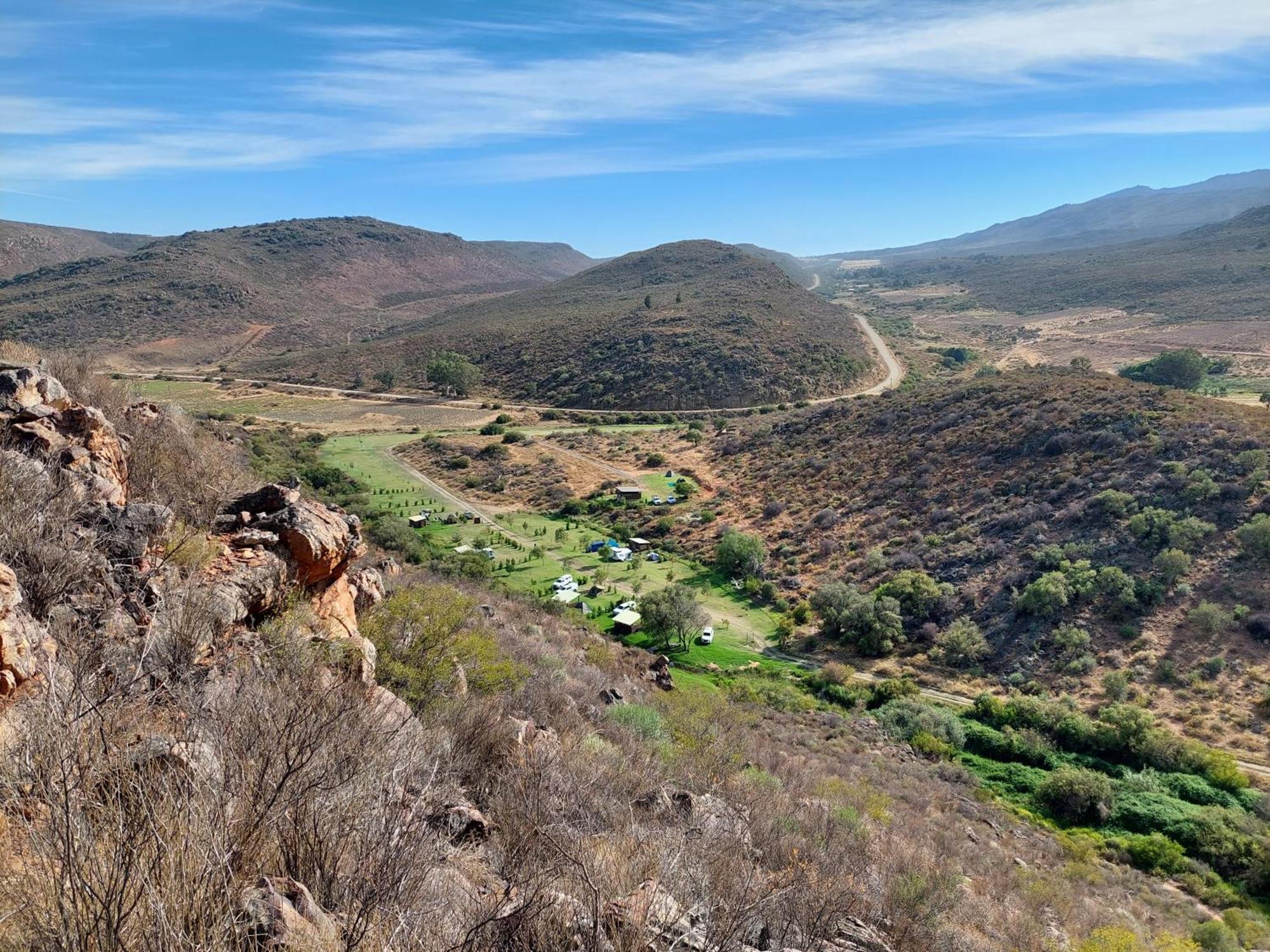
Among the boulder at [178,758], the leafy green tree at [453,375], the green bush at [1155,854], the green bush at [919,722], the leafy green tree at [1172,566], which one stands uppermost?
the leafy green tree at [453,375]

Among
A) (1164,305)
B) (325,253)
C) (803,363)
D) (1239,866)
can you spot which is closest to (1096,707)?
(1239,866)

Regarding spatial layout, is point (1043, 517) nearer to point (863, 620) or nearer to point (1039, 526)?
point (1039, 526)

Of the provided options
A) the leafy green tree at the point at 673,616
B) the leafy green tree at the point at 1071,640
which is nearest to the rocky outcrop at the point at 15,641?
the leafy green tree at the point at 673,616

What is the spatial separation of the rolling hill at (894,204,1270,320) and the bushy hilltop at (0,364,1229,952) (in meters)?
104

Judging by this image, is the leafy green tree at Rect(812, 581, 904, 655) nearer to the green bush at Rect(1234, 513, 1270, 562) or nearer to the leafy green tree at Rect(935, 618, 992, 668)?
the leafy green tree at Rect(935, 618, 992, 668)

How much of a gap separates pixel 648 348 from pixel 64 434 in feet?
241

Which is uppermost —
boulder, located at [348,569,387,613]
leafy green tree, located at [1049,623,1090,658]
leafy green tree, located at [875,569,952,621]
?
boulder, located at [348,569,387,613]

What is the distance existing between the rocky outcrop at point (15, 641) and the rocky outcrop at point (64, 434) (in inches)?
120

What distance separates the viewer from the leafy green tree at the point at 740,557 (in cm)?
3319

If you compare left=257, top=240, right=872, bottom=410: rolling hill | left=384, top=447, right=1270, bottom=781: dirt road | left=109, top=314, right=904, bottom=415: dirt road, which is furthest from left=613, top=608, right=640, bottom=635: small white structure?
left=257, top=240, right=872, bottom=410: rolling hill

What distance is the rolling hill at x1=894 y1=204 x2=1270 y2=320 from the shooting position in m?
91.8

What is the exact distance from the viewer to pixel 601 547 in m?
36.2

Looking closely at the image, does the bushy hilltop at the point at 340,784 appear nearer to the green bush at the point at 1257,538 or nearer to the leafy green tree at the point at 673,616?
the leafy green tree at the point at 673,616

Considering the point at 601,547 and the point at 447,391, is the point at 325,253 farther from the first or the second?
the point at 601,547
